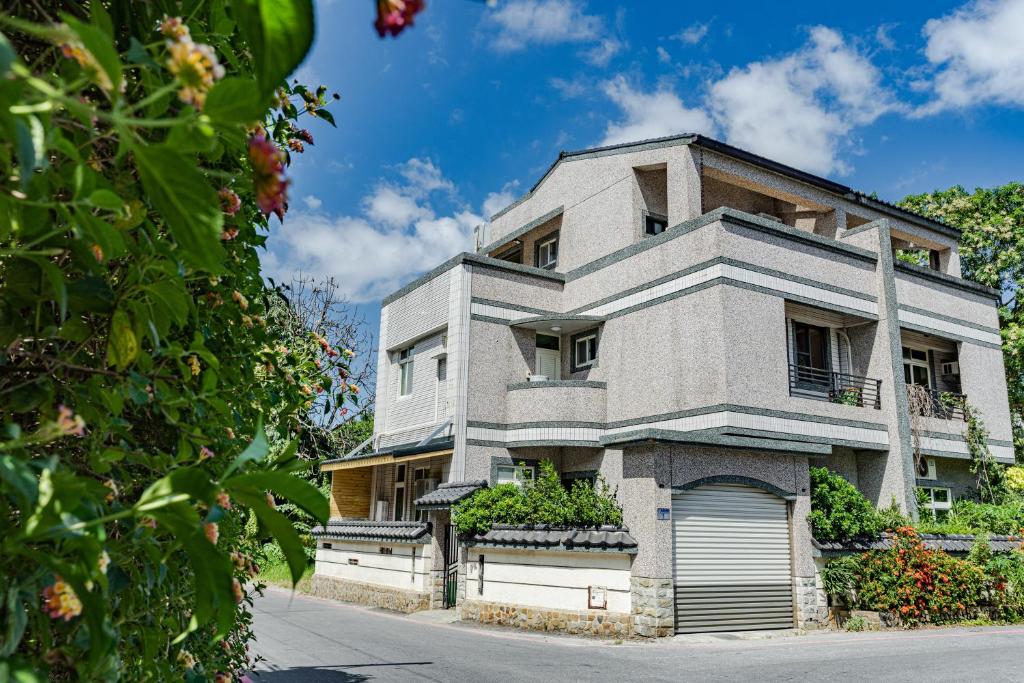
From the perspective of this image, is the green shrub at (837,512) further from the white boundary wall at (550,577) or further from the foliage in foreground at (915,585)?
the white boundary wall at (550,577)

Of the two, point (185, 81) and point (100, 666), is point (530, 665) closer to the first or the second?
point (100, 666)

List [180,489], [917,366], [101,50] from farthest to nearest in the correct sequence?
1. [917,366]
2. [180,489]
3. [101,50]

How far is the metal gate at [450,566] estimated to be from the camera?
18.1 metres

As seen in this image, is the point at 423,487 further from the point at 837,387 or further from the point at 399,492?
the point at 837,387

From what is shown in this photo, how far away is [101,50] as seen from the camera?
96 cm

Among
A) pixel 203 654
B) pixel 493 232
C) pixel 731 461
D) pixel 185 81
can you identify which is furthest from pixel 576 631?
pixel 493 232

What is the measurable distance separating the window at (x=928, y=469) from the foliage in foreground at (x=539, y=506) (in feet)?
31.0

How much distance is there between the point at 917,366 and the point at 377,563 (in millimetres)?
16621

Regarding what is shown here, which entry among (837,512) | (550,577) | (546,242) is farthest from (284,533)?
(546,242)

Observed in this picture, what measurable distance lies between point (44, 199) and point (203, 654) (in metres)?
2.41

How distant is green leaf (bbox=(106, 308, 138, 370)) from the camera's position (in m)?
1.58

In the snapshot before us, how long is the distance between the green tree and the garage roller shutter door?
1444 cm

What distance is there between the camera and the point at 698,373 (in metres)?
17.4

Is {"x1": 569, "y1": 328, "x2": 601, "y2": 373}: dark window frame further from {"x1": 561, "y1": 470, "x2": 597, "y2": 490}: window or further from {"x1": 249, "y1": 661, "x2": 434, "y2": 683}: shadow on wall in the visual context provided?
{"x1": 249, "y1": 661, "x2": 434, "y2": 683}: shadow on wall
